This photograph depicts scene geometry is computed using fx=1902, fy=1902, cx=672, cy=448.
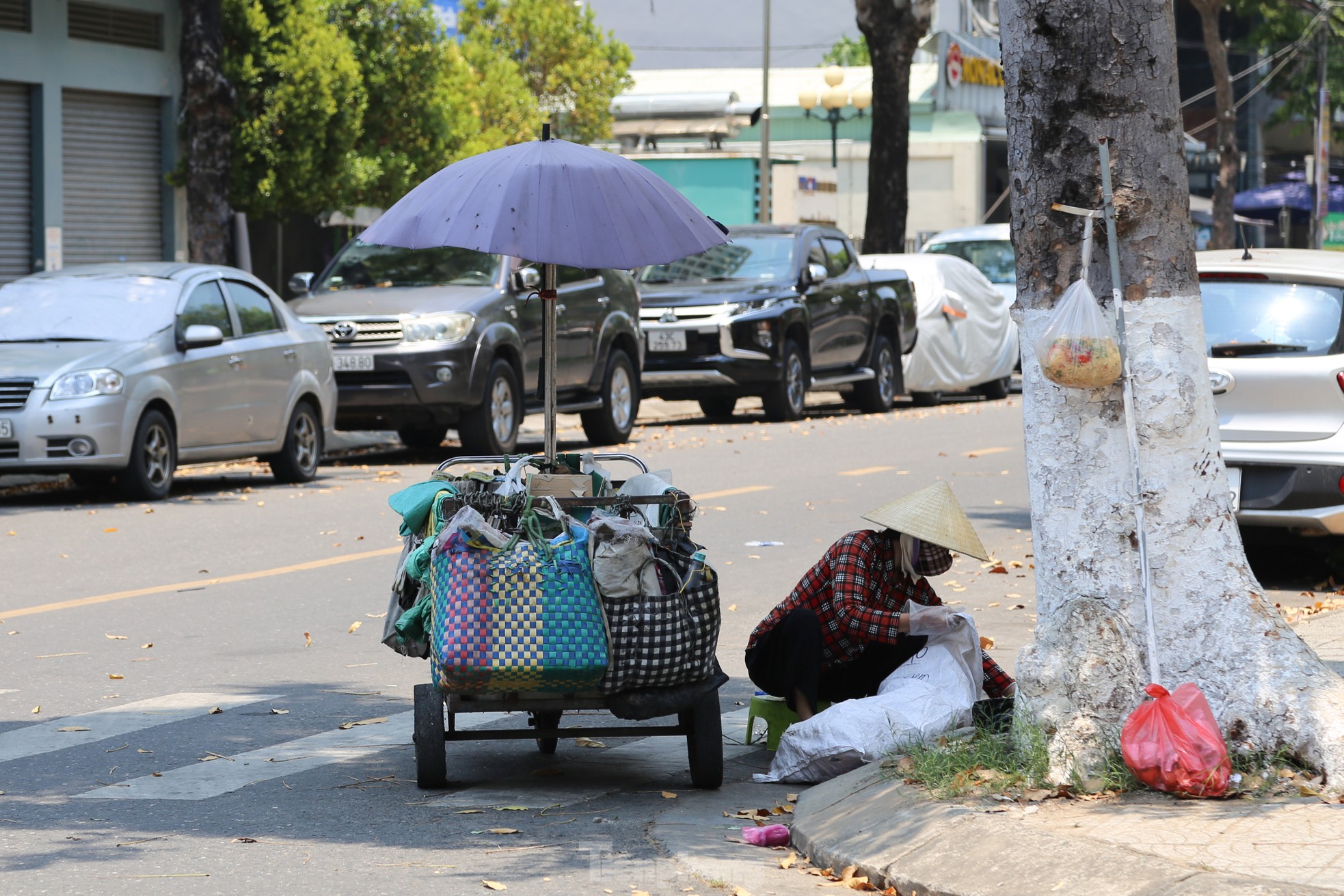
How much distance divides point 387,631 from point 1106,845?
2511 mm

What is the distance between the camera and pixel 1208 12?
36938mm

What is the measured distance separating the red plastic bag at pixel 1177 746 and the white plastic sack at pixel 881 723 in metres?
0.89

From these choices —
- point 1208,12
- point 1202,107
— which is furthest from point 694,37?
point 1208,12

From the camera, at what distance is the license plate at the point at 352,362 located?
1588cm

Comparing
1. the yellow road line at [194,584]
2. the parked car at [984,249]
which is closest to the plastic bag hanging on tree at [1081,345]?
the yellow road line at [194,584]

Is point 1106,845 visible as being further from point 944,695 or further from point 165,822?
point 165,822

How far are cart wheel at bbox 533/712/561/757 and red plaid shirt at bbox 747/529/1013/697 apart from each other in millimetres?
710

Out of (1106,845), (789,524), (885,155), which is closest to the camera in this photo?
(1106,845)

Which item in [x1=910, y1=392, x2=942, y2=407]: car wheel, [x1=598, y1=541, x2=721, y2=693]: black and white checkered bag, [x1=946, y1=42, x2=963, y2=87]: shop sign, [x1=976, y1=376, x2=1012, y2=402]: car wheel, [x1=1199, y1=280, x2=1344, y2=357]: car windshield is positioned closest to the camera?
[x1=598, y1=541, x2=721, y2=693]: black and white checkered bag

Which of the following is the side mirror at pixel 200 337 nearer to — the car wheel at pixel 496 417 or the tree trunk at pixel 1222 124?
the car wheel at pixel 496 417

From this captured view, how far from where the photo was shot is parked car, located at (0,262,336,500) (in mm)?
12453

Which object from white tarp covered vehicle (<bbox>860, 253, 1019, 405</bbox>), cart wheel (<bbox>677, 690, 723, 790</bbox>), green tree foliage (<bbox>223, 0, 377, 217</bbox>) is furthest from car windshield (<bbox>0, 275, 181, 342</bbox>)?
white tarp covered vehicle (<bbox>860, 253, 1019, 405</bbox>)

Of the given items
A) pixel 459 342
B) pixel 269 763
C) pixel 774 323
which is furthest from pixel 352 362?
pixel 269 763

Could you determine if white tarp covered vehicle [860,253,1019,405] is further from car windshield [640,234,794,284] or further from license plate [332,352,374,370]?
license plate [332,352,374,370]
